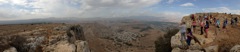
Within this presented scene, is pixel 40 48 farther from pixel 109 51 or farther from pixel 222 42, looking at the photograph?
pixel 109 51

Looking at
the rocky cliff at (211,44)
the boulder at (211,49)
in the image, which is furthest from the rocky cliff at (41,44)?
the boulder at (211,49)

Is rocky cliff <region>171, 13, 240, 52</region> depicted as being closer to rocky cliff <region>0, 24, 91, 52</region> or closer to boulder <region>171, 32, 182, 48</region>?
boulder <region>171, 32, 182, 48</region>

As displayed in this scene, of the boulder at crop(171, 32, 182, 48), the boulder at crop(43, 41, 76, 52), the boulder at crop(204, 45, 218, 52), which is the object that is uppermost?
the boulder at crop(171, 32, 182, 48)

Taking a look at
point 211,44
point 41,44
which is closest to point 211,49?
point 211,44

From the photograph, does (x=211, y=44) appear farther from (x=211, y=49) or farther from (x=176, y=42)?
(x=176, y=42)

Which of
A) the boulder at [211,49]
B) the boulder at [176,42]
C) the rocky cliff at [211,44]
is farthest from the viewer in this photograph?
the boulder at [176,42]

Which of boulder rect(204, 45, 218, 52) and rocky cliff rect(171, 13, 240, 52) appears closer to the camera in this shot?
boulder rect(204, 45, 218, 52)

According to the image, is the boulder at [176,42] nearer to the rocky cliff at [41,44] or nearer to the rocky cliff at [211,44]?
the rocky cliff at [211,44]

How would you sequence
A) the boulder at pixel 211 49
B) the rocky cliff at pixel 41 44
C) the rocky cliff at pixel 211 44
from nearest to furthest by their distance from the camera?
the boulder at pixel 211 49 < the rocky cliff at pixel 211 44 < the rocky cliff at pixel 41 44

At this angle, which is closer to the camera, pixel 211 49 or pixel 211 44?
pixel 211 49

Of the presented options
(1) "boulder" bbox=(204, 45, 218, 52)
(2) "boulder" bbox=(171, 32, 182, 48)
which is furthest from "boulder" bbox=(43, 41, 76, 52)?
(1) "boulder" bbox=(204, 45, 218, 52)

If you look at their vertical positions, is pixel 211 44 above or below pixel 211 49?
above
